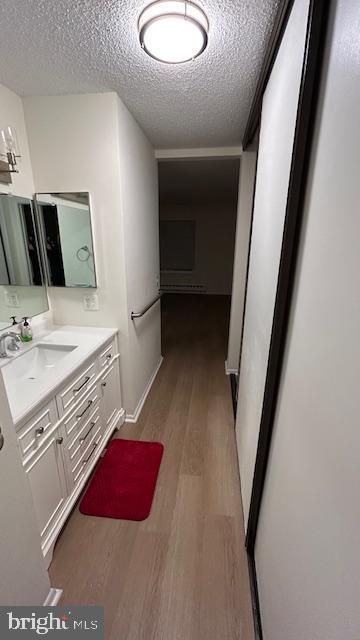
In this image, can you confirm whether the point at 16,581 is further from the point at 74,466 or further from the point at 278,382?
the point at 278,382

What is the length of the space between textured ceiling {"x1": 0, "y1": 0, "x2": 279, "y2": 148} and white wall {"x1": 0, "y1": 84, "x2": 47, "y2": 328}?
0.09 metres

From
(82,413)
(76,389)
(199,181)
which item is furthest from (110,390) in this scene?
(199,181)

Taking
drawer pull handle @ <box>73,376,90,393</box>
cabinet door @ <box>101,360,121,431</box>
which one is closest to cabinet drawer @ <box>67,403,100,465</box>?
cabinet door @ <box>101,360,121,431</box>

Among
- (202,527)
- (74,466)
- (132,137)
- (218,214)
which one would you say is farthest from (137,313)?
(218,214)

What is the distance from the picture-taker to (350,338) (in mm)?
500

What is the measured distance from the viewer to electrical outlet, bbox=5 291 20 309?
1.62m

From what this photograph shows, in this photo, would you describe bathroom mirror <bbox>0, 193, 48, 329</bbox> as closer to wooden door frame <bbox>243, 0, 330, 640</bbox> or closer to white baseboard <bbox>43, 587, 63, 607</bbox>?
white baseboard <bbox>43, 587, 63, 607</bbox>

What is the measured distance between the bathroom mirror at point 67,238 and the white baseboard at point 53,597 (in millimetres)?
1636

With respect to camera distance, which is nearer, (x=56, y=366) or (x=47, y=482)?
(x=47, y=482)

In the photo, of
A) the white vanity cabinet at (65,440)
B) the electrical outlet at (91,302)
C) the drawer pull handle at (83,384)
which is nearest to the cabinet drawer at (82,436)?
the white vanity cabinet at (65,440)

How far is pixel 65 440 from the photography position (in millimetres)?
1348

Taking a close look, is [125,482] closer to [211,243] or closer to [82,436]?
[82,436]

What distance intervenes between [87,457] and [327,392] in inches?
61.1

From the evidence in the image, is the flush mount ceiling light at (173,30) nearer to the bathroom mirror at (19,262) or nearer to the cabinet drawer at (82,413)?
the bathroom mirror at (19,262)
